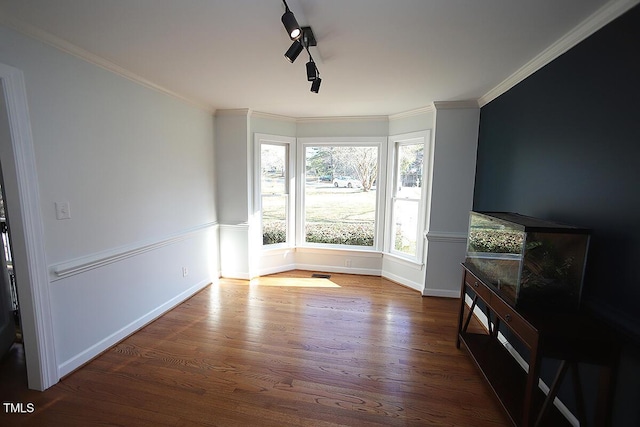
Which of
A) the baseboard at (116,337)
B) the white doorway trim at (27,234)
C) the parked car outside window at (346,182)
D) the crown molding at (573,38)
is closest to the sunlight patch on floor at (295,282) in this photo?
the baseboard at (116,337)

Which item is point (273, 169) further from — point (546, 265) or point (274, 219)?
point (546, 265)

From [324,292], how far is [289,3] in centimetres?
310

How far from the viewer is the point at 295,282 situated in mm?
3930

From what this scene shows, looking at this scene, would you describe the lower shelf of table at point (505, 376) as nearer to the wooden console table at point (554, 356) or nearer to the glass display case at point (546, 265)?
the wooden console table at point (554, 356)

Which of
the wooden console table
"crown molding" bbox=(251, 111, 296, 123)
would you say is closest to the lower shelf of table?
the wooden console table

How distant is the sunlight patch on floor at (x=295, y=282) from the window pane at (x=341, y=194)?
2.31 ft

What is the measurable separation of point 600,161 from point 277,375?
2530 mm

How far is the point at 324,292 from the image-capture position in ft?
11.8

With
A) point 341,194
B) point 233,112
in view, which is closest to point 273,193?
point 341,194

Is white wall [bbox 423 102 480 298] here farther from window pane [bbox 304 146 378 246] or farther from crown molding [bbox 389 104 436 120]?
window pane [bbox 304 146 378 246]

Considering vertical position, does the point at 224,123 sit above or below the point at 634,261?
above

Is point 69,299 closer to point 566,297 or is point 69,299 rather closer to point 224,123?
point 224,123

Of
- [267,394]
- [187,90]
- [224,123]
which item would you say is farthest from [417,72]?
[267,394]

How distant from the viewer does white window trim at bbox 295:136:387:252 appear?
13.1ft
